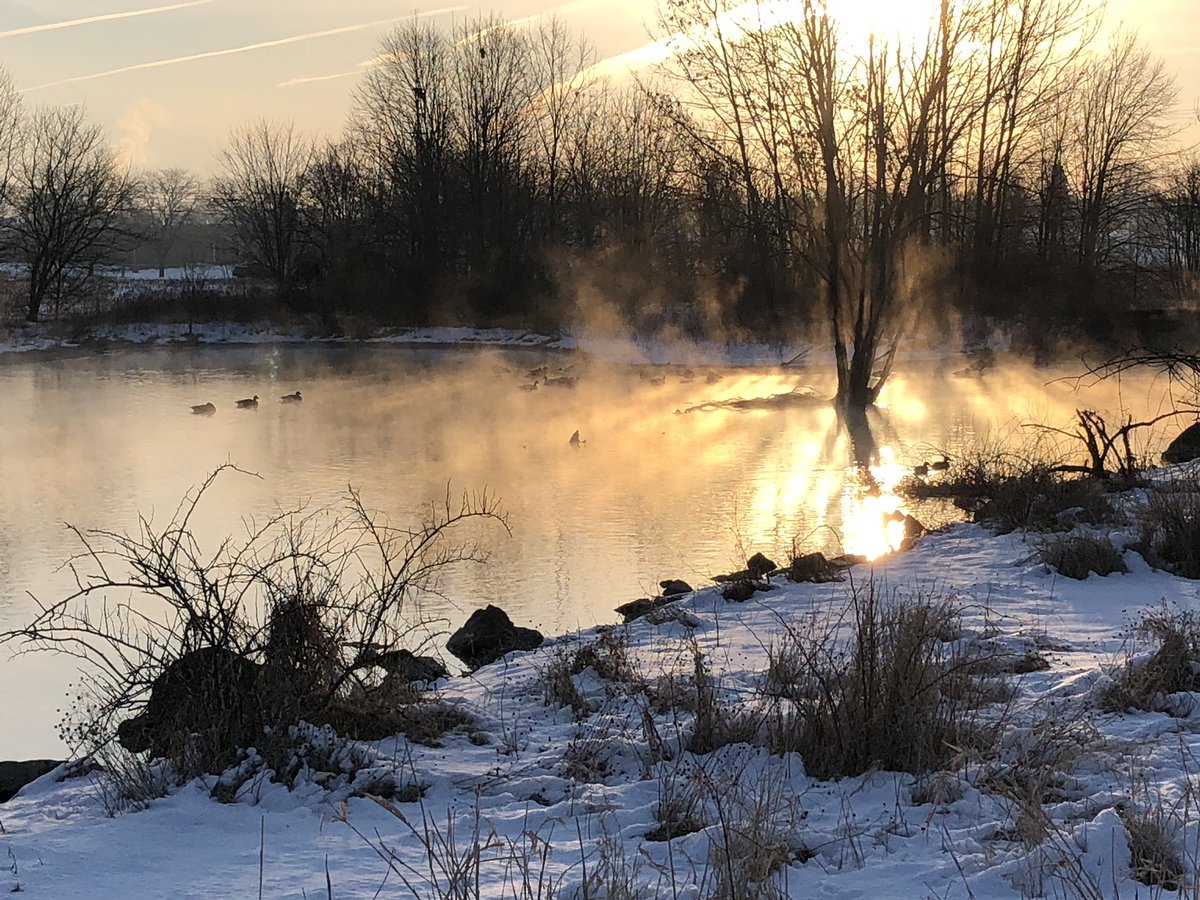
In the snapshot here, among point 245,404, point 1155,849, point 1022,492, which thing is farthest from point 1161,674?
point 245,404

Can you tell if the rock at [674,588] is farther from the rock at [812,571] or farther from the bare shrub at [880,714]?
the bare shrub at [880,714]

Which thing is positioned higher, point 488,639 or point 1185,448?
point 1185,448

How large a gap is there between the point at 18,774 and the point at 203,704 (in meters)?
0.98

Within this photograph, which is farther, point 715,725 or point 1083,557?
point 1083,557

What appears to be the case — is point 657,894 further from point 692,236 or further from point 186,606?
point 692,236

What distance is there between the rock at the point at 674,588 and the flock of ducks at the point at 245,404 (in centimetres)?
1381

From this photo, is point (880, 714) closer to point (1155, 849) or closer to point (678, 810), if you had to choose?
point (678, 810)

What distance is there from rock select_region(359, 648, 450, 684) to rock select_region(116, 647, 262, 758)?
66 centimetres

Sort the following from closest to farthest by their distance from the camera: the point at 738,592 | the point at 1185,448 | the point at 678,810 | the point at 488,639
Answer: the point at 678,810
the point at 488,639
the point at 738,592
the point at 1185,448

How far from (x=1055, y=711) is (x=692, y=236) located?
122 ft

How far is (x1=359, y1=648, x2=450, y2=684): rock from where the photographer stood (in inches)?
199

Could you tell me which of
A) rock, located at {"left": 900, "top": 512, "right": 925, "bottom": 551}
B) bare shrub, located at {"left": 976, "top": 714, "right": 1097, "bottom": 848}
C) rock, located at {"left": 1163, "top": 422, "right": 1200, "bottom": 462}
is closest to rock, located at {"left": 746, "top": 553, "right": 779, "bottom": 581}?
rock, located at {"left": 900, "top": 512, "right": 925, "bottom": 551}

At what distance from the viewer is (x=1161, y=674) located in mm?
4598

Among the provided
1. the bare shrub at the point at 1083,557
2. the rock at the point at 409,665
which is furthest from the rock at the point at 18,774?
the bare shrub at the point at 1083,557
